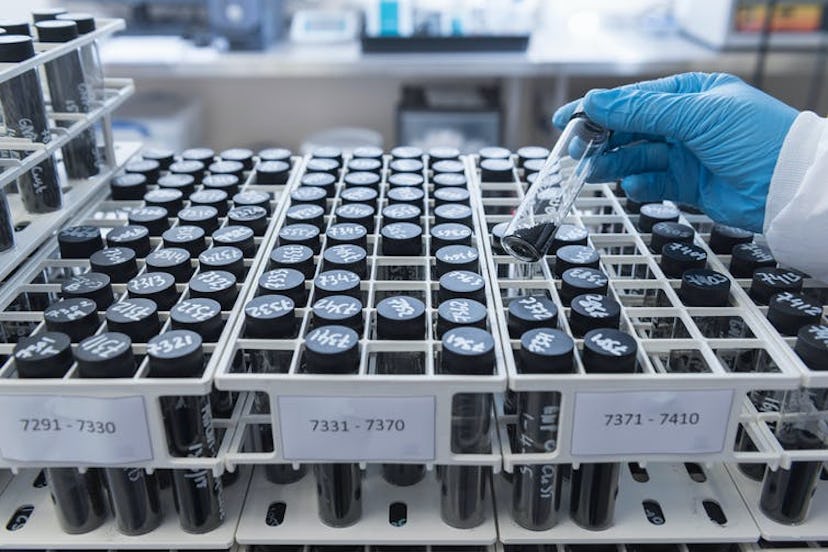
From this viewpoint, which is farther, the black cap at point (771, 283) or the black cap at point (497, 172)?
the black cap at point (497, 172)


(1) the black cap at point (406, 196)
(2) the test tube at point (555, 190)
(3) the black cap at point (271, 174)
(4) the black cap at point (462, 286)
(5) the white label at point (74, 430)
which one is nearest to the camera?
(5) the white label at point (74, 430)

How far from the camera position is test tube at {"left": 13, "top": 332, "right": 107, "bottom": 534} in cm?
66

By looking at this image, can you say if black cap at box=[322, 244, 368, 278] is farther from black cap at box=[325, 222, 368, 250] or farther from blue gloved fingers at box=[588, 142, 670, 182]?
blue gloved fingers at box=[588, 142, 670, 182]

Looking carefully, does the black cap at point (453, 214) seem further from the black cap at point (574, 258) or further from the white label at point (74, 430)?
the white label at point (74, 430)

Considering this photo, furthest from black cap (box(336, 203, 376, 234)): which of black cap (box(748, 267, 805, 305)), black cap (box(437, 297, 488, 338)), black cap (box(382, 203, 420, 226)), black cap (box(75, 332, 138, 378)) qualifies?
black cap (box(748, 267, 805, 305))

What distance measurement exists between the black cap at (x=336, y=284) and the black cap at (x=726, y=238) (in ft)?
1.42

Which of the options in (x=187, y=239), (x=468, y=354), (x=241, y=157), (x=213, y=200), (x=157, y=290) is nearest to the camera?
(x=468, y=354)

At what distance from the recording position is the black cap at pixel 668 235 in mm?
889

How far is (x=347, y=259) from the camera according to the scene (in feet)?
2.67

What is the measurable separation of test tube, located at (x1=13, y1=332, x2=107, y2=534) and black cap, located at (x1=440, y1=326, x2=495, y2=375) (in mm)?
328

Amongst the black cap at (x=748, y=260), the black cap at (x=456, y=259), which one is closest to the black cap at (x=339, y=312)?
the black cap at (x=456, y=259)

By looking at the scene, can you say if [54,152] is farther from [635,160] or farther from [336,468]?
[635,160]

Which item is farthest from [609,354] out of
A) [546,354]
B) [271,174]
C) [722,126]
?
[271,174]

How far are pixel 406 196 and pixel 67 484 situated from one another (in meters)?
0.50
